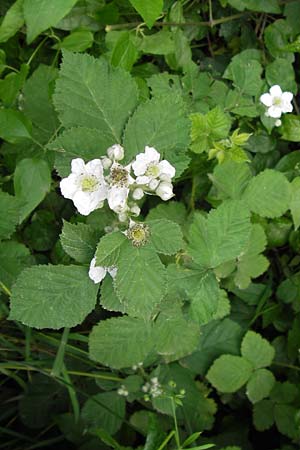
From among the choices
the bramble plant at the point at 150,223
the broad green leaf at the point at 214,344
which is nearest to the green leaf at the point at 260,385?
the bramble plant at the point at 150,223

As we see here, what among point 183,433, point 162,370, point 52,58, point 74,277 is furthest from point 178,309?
point 52,58

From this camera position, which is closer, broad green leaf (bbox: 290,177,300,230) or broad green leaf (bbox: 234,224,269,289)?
broad green leaf (bbox: 290,177,300,230)

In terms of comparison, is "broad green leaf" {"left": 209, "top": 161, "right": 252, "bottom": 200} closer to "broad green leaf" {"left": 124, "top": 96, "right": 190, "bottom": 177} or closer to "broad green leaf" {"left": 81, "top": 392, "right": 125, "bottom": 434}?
"broad green leaf" {"left": 124, "top": 96, "right": 190, "bottom": 177}

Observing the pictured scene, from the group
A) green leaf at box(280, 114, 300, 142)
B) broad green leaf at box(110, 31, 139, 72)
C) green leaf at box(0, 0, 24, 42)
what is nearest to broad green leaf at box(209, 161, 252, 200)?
green leaf at box(280, 114, 300, 142)

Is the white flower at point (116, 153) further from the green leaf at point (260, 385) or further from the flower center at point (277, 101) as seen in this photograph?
the green leaf at point (260, 385)

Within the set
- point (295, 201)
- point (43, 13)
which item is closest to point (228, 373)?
point (295, 201)

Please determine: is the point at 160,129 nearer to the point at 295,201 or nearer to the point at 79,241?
the point at 79,241
